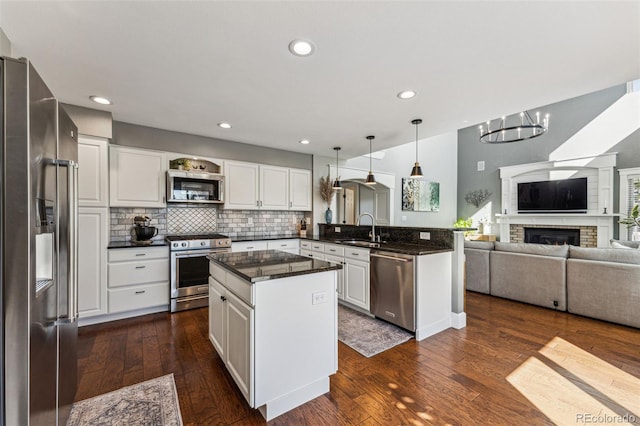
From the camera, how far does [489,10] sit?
159 cm

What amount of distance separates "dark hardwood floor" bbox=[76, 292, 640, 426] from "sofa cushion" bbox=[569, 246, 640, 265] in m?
0.76

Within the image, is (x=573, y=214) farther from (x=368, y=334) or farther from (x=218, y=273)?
(x=218, y=273)

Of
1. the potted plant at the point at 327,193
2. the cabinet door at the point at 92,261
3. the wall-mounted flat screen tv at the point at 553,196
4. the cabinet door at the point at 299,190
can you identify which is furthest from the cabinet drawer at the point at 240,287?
the wall-mounted flat screen tv at the point at 553,196

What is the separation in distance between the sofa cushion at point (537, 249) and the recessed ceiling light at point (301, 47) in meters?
3.92

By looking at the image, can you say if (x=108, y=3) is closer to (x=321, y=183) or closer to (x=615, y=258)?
(x=321, y=183)

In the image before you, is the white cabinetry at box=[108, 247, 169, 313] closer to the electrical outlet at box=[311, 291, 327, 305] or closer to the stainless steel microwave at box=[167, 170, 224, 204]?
the stainless steel microwave at box=[167, 170, 224, 204]

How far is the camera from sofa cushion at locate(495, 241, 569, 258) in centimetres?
366

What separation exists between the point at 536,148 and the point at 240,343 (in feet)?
28.9

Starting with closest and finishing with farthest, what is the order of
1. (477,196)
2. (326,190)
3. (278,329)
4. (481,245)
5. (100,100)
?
(278,329) < (100,100) < (481,245) < (326,190) < (477,196)

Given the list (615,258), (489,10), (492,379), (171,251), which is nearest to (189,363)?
(171,251)

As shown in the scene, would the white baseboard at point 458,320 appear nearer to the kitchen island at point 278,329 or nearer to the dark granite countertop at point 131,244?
the kitchen island at point 278,329

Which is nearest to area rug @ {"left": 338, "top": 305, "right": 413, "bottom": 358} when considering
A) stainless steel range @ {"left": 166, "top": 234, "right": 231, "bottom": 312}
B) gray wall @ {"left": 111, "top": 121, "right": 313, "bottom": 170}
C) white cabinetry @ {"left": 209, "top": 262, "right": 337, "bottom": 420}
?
white cabinetry @ {"left": 209, "top": 262, "right": 337, "bottom": 420}

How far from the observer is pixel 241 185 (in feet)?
15.1

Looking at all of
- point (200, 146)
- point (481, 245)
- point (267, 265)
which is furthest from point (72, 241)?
point (481, 245)
